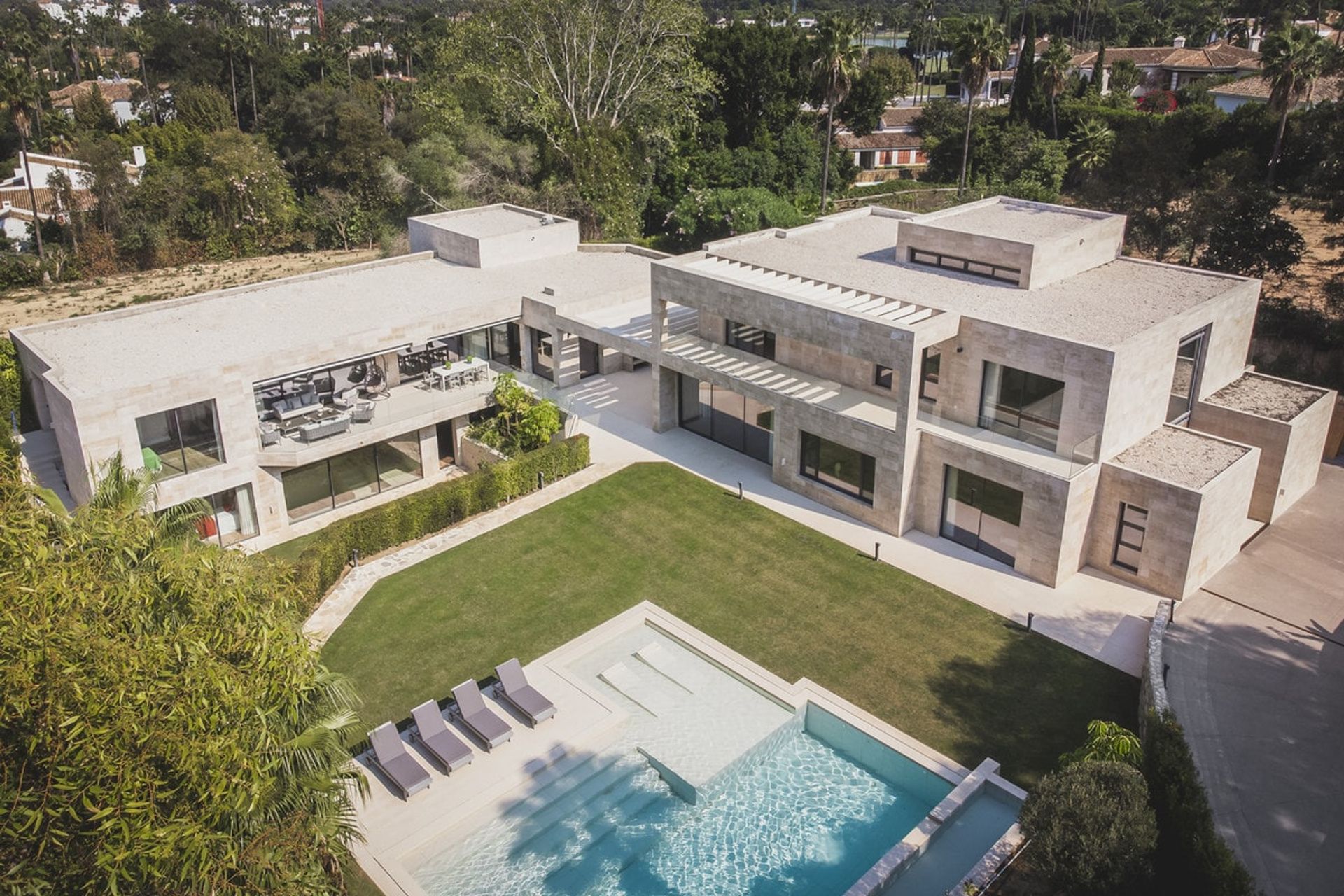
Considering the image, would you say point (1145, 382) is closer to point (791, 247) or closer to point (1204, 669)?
point (1204, 669)

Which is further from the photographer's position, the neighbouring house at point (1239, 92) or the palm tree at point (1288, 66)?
the neighbouring house at point (1239, 92)

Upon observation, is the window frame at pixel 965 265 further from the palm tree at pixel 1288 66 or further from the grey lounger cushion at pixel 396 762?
the palm tree at pixel 1288 66

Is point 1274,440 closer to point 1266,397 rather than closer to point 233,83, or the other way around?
point 1266,397

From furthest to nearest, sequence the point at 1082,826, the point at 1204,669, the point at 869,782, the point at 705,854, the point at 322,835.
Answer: the point at 1204,669 → the point at 869,782 → the point at 705,854 → the point at 1082,826 → the point at 322,835

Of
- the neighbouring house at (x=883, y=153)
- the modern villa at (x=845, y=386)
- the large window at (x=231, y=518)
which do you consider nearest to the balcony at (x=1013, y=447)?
the modern villa at (x=845, y=386)

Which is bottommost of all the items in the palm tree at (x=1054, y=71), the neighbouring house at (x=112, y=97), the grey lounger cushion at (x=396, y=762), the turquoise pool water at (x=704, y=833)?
the turquoise pool water at (x=704, y=833)

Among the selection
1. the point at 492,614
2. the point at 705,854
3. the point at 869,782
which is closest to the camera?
the point at 705,854

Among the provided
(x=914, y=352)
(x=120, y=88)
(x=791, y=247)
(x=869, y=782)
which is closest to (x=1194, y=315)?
(x=914, y=352)
